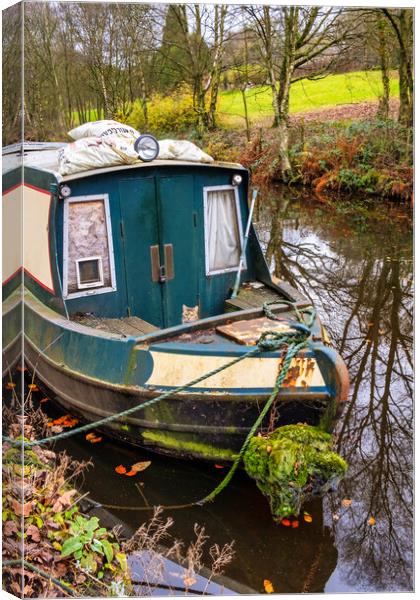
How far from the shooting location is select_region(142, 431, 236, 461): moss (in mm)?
4973

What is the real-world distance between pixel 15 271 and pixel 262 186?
14.0 feet

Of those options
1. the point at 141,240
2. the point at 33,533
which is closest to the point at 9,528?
the point at 33,533

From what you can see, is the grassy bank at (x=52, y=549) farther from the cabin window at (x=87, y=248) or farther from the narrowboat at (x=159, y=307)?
the cabin window at (x=87, y=248)

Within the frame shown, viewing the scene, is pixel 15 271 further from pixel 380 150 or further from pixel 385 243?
pixel 385 243

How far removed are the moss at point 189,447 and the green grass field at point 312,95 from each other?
2.39 meters

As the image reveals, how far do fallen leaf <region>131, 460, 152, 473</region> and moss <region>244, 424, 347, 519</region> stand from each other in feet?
3.49

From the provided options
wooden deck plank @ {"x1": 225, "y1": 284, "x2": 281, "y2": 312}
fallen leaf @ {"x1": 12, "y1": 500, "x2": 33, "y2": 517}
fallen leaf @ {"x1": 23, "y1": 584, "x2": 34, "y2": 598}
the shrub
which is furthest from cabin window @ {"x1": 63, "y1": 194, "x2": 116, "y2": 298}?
fallen leaf @ {"x1": 23, "y1": 584, "x2": 34, "y2": 598}

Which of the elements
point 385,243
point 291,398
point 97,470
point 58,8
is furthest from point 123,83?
point 385,243

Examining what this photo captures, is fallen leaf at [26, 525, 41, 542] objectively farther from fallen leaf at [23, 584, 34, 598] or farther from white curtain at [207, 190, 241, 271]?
white curtain at [207, 190, 241, 271]

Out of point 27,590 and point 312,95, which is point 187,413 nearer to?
point 27,590

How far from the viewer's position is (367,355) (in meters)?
6.88

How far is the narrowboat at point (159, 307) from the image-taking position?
4703 millimetres

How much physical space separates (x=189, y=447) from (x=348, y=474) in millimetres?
1213

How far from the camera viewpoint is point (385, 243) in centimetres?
774
